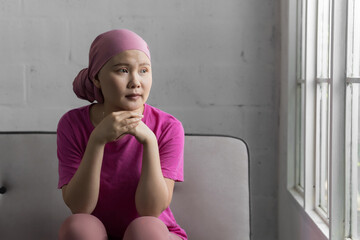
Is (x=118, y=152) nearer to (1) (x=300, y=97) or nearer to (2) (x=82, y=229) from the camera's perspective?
(2) (x=82, y=229)

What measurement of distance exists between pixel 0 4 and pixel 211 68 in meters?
1.09

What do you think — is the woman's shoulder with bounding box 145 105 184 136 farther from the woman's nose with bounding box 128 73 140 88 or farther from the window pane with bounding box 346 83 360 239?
the window pane with bounding box 346 83 360 239

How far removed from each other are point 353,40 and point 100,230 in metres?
0.93

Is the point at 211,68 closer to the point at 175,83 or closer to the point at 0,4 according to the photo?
the point at 175,83

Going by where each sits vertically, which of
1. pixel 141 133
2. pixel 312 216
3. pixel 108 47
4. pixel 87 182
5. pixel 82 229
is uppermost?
pixel 108 47

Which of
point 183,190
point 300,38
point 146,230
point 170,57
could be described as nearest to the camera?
point 146,230

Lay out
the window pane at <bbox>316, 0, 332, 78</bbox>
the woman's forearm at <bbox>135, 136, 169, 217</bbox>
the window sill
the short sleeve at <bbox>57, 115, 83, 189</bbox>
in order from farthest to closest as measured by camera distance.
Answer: the window pane at <bbox>316, 0, 332, 78</bbox> < the window sill < the short sleeve at <bbox>57, 115, 83, 189</bbox> < the woman's forearm at <bbox>135, 136, 169, 217</bbox>

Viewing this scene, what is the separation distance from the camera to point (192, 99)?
2438mm

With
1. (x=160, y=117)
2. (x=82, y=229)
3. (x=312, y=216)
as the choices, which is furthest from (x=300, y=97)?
(x=82, y=229)

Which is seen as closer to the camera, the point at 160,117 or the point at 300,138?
the point at 160,117

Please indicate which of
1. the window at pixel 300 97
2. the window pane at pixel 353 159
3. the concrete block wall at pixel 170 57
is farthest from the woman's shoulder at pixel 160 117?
the concrete block wall at pixel 170 57

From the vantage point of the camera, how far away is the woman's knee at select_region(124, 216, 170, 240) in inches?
50.4

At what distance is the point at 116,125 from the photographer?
1.34m

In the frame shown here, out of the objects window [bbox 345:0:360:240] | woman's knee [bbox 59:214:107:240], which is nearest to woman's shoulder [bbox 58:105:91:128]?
woman's knee [bbox 59:214:107:240]
